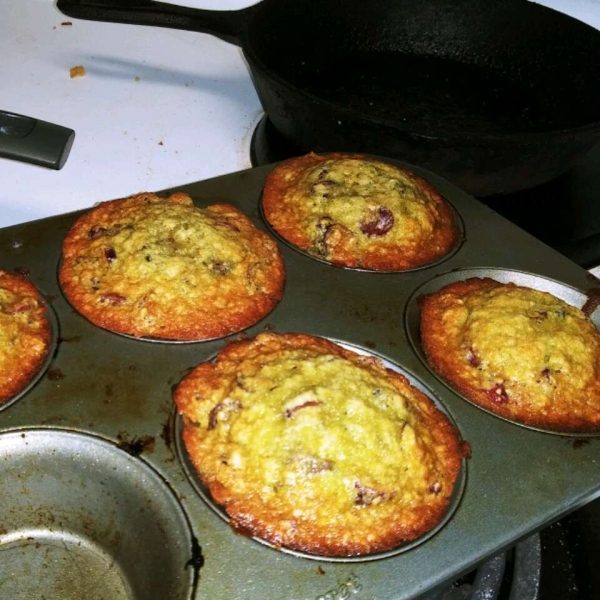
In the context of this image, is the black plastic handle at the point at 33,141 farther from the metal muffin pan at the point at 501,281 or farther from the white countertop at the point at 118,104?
the metal muffin pan at the point at 501,281

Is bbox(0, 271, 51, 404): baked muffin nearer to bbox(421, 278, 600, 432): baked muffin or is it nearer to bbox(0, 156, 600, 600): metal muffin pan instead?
bbox(0, 156, 600, 600): metal muffin pan

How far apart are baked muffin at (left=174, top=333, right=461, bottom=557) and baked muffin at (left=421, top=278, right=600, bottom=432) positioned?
0.67 feet

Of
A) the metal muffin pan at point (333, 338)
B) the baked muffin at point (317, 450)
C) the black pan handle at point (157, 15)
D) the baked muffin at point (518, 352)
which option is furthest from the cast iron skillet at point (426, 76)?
the baked muffin at point (317, 450)

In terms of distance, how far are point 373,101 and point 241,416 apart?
1746 millimetres

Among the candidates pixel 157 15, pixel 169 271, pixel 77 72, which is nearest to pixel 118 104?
pixel 77 72

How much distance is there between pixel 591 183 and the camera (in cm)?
259

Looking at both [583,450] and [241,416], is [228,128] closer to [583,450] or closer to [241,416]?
[241,416]

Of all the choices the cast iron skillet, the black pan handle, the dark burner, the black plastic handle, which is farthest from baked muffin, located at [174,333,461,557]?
the black pan handle

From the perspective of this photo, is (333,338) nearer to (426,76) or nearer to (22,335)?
(22,335)

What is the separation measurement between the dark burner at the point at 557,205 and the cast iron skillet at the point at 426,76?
0.41 feet

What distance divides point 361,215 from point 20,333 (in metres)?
1.04

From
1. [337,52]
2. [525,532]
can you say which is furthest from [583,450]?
[337,52]

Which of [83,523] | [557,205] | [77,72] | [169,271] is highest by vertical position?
[557,205]

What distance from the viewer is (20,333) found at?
1528 millimetres
